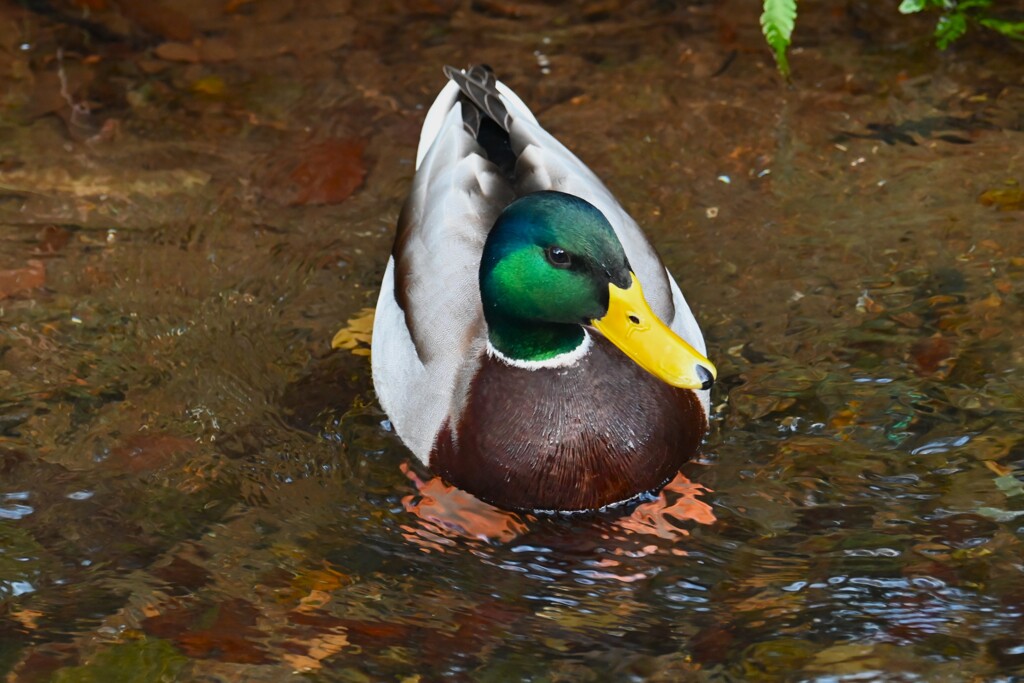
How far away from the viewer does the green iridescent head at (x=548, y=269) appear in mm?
4477

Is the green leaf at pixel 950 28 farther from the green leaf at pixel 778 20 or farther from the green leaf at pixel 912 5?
the green leaf at pixel 778 20

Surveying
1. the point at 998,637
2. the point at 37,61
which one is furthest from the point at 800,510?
the point at 37,61

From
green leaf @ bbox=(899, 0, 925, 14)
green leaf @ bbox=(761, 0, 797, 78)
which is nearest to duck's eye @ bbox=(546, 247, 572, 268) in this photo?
green leaf @ bbox=(761, 0, 797, 78)

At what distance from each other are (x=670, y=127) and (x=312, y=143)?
185 centimetres

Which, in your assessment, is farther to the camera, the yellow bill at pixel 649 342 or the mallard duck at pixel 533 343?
the mallard duck at pixel 533 343

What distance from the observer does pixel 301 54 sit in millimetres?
7719

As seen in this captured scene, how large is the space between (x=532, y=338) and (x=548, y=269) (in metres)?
0.38

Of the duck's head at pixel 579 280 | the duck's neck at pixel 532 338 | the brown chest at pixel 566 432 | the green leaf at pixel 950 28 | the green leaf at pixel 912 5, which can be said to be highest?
the green leaf at pixel 912 5

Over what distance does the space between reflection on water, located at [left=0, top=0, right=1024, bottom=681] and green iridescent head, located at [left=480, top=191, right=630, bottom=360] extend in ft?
2.38

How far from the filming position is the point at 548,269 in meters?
4.55

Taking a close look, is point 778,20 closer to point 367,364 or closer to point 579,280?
point 579,280

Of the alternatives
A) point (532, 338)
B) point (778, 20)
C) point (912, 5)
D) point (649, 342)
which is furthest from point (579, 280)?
point (912, 5)

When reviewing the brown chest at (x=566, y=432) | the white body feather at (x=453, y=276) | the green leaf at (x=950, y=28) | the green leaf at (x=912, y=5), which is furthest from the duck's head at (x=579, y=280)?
the green leaf at (x=950, y=28)

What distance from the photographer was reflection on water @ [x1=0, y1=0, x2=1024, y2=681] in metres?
4.50
